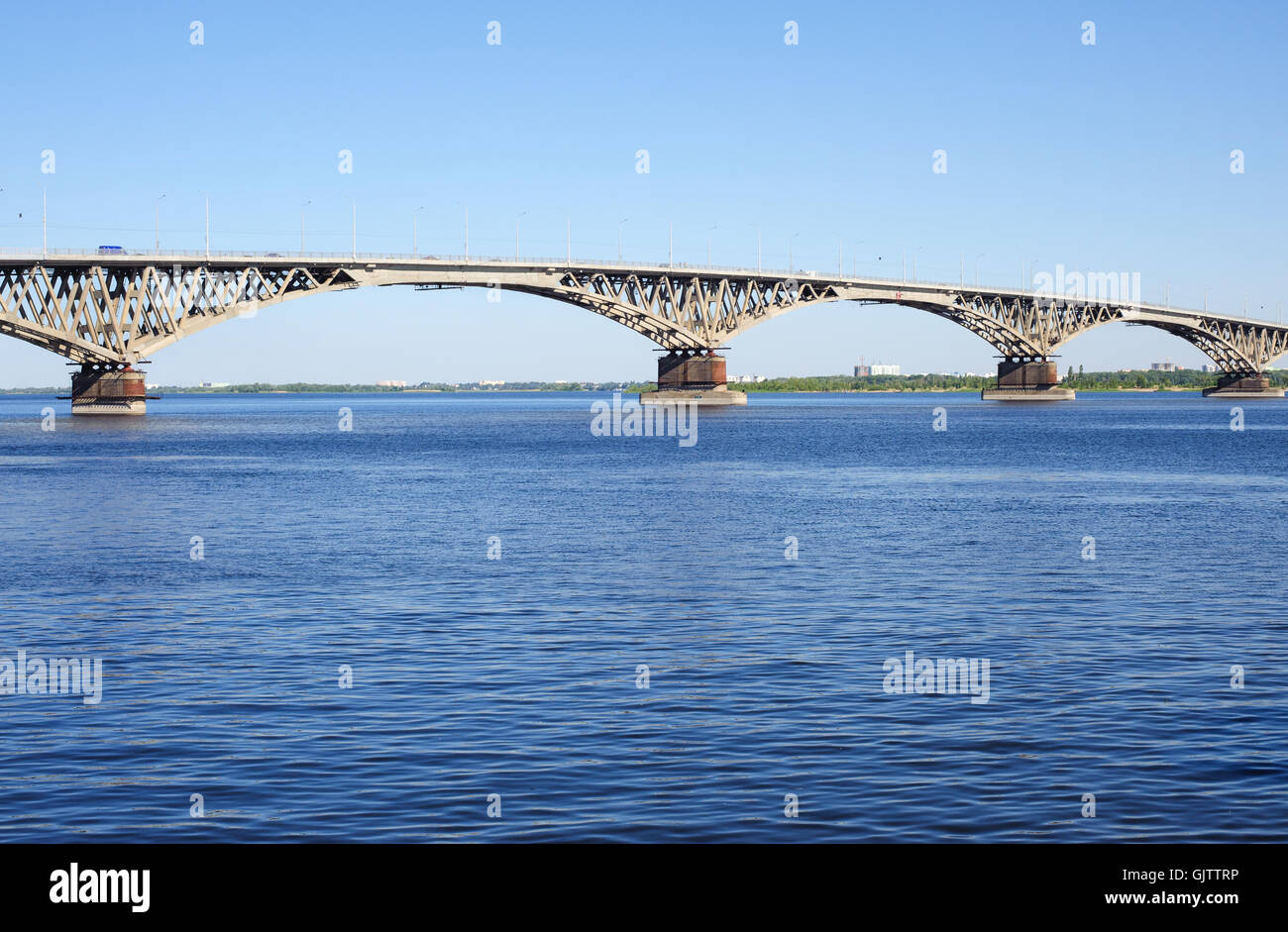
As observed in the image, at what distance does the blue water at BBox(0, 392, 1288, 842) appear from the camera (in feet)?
40.5

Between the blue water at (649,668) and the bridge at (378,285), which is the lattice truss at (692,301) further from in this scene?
the blue water at (649,668)

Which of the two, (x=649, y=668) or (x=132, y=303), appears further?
(x=132, y=303)

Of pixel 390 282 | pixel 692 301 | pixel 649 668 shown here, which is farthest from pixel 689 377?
pixel 649 668

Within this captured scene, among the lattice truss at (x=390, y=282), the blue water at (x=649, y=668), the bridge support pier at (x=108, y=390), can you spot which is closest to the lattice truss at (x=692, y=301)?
the lattice truss at (x=390, y=282)

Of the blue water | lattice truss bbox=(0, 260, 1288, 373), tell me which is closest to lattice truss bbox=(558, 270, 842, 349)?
lattice truss bbox=(0, 260, 1288, 373)

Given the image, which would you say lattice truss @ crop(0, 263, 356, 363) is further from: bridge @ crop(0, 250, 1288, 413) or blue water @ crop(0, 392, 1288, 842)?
blue water @ crop(0, 392, 1288, 842)

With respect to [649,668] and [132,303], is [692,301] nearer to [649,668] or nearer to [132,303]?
[132,303]

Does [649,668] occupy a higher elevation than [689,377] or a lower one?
lower

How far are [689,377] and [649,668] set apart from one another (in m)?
150

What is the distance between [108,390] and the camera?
430 ft

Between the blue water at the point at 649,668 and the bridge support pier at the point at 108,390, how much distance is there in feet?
284
